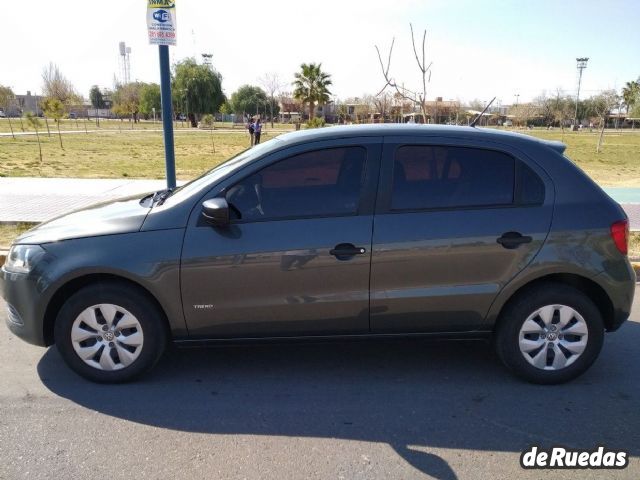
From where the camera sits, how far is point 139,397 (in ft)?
11.6

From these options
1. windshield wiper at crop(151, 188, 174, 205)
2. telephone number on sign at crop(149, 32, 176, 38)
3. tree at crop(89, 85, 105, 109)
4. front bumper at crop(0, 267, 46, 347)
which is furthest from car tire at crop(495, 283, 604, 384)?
tree at crop(89, 85, 105, 109)

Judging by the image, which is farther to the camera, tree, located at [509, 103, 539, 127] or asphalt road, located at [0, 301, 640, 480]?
tree, located at [509, 103, 539, 127]

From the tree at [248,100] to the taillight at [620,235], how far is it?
82200mm

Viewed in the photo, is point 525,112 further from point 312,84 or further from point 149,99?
point 149,99

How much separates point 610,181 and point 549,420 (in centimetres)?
1410

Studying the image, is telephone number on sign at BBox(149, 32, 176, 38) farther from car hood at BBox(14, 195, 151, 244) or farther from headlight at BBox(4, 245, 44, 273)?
headlight at BBox(4, 245, 44, 273)

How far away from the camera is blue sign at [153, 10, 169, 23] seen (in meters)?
6.59

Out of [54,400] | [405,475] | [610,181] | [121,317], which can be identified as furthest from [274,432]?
[610,181]

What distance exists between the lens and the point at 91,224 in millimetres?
3674

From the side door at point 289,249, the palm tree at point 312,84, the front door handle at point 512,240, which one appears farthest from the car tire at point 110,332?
the palm tree at point 312,84

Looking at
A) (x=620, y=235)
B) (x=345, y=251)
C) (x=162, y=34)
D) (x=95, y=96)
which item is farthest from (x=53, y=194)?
(x=95, y=96)

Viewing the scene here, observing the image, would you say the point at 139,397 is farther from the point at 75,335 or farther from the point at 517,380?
the point at 517,380

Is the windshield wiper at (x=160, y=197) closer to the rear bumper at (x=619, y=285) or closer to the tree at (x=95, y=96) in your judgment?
the rear bumper at (x=619, y=285)

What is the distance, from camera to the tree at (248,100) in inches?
3314
